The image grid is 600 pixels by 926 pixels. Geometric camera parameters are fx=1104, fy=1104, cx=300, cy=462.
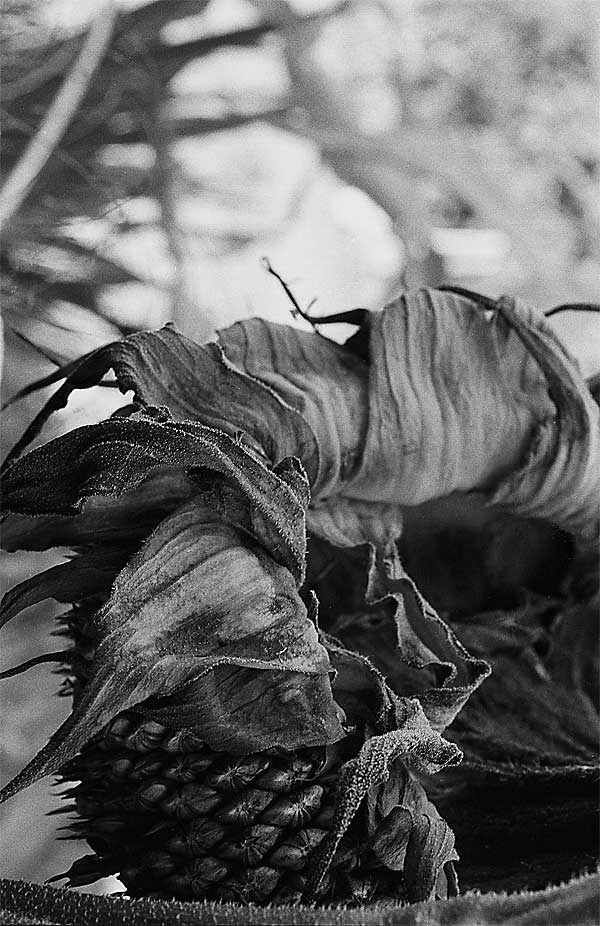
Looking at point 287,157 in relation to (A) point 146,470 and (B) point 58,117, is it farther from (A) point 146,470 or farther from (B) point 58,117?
(A) point 146,470

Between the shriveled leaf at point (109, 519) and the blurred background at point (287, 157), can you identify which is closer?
the shriveled leaf at point (109, 519)

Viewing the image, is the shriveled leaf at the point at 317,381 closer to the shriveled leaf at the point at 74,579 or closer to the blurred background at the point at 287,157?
the shriveled leaf at the point at 74,579

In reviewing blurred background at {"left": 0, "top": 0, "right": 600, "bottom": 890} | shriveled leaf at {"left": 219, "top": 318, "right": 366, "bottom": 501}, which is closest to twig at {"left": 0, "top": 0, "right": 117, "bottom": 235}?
blurred background at {"left": 0, "top": 0, "right": 600, "bottom": 890}

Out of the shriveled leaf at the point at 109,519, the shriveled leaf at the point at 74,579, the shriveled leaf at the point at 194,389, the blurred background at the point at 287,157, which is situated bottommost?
the blurred background at the point at 287,157

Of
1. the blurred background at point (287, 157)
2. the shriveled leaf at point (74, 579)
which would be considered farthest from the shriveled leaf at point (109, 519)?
the blurred background at point (287, 157)

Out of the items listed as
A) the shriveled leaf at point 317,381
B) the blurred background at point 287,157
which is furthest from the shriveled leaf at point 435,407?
the blurred background at point 287,157

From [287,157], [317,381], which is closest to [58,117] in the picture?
[287,157]

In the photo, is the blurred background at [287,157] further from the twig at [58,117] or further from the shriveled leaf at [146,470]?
the shriveled leaf at [146,470]

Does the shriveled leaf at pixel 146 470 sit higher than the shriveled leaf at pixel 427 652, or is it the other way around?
the shriveled leaf at pixel 146 470

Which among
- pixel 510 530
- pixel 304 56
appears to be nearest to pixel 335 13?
pixel 304 56

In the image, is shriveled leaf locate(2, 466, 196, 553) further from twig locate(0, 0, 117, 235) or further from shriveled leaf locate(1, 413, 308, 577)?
twig locate(0, 0, 117, 235)
